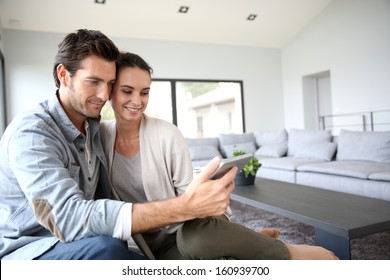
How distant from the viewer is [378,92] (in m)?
5.47

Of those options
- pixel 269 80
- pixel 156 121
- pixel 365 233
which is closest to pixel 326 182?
pixel 365 233

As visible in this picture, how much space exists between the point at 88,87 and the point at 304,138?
3756 millimetres

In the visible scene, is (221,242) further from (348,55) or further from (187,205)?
(348,55)

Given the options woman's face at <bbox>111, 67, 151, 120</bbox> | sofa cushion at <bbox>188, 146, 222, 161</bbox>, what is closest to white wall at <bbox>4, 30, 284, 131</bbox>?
sofa cushion at <bbox>188, 146, 222, 161</bbox>

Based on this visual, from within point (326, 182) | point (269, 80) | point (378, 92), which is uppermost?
point (269, 80)

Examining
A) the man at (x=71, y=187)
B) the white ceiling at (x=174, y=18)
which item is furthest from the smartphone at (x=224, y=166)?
the white ceiling at (x=174, y=18)

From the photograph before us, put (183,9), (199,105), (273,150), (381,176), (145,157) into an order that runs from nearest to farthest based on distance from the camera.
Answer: (145,157) < (381,176) < (273,150) < (183,9) < (199,105)

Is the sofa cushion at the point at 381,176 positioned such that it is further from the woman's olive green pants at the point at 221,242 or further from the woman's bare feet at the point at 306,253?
the woman's olive green pants at the point at 221,242

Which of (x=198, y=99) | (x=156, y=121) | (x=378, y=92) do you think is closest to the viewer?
(x=156, y=121)

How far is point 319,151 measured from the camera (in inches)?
154

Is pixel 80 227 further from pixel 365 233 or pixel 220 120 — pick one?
pixel 220 120

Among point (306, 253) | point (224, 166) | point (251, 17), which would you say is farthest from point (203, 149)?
point (224, 166)

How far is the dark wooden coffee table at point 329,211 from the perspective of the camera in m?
1.55
